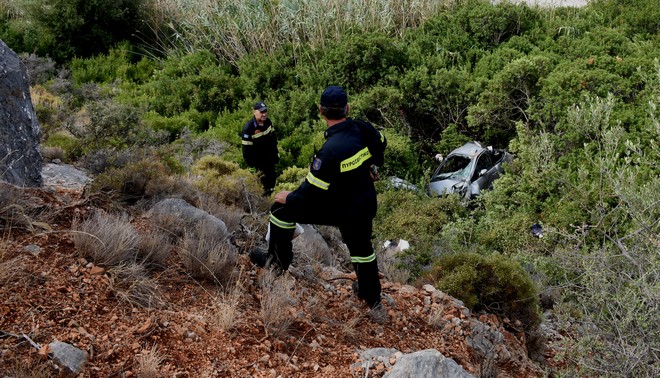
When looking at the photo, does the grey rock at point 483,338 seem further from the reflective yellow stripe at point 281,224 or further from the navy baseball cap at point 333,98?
the navy baseball cap at point 333,98

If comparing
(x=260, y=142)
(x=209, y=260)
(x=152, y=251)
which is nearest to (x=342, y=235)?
(x=209, y=260)

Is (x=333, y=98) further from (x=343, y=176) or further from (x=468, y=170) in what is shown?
(x=468, y=170)

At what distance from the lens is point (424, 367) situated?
3863 millimetres

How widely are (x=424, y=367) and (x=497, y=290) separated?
102 inches

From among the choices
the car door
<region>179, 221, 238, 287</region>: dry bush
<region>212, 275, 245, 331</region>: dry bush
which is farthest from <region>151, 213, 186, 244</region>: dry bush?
the car door

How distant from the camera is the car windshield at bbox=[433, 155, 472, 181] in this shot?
13039 millimetres

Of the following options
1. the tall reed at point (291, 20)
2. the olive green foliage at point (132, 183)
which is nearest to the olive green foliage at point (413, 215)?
the olive green foliage at point (132, 183)

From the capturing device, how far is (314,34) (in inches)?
678

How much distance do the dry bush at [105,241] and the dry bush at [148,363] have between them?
106cm

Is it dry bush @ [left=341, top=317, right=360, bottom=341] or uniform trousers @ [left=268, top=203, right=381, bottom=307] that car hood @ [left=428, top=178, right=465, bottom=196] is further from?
dry bush @ [left=341, top=317, right=360, bottom=341]

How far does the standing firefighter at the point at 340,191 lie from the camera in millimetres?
4695

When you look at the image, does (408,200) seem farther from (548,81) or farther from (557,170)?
(548,81)

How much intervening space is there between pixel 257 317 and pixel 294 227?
0.77m

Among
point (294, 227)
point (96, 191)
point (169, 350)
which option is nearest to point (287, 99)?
point (96, 191)
